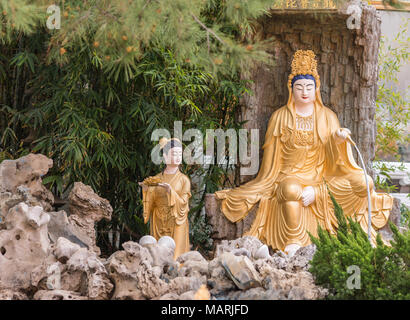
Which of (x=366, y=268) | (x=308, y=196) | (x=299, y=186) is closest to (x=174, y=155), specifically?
(x=299, y=186)

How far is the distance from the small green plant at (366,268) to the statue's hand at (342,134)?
1.91 meters

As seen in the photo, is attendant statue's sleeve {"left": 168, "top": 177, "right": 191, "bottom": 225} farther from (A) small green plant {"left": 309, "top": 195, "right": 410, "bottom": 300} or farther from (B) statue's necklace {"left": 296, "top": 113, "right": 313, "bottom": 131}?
(A) small green plant {"left": 309, "top": 195, "right": 410, "bottom": 300}

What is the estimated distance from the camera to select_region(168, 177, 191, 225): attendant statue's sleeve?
485 cm

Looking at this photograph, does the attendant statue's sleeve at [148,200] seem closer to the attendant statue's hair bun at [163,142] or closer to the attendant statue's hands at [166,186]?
the attendant statue's hands at [166,186]

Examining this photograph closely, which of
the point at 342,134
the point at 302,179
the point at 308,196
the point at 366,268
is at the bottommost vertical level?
the point at 366,268

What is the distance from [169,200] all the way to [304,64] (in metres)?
1.85

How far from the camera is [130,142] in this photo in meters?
5.70

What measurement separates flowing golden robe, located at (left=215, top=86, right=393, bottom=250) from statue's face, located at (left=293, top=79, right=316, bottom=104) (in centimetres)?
10

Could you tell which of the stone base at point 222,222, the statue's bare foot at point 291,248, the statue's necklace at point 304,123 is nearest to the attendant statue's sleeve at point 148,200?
the stone base at point 222,222

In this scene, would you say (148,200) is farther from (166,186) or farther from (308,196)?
(308,196)

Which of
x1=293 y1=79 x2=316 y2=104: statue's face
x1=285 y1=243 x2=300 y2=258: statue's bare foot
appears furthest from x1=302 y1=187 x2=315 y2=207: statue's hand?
x1=293 y1=79 x2=316 y2=104: statue's face

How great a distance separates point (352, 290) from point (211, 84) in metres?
3.24

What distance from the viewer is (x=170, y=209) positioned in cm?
489
